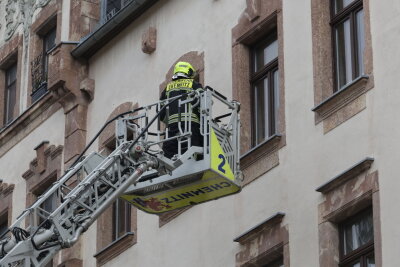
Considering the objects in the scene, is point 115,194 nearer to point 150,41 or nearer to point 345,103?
point 345,103


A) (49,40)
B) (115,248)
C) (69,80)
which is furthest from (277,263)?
(49,40)

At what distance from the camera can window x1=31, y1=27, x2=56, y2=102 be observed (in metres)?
30.8

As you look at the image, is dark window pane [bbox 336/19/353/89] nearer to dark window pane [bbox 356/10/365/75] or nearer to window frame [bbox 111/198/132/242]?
dark window pane [bbox 356/10/365/75]

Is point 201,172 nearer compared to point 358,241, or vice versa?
point 201,172

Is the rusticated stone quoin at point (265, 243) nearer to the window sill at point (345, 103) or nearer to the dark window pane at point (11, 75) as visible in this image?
the window sill at point (345, 103)

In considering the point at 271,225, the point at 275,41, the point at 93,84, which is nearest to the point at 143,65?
the point at 93,84

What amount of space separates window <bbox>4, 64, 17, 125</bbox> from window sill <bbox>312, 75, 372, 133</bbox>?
1114cm

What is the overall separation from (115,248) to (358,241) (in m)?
6.26

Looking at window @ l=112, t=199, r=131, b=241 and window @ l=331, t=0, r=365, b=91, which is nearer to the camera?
window @ l=331, t=0, r=365, b=91

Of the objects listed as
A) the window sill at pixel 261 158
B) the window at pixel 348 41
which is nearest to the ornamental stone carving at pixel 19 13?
the window sill at pixel 261 158

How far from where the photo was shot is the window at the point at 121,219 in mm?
27188

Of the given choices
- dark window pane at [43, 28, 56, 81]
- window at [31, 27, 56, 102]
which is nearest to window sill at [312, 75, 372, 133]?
window at [31, 27, 56, 102]

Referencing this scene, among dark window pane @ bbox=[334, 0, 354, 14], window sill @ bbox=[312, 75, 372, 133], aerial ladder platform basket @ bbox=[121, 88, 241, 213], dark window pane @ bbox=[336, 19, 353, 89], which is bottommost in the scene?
aerial ladder platform basket @ bbox=[121, 88, 241, 213]

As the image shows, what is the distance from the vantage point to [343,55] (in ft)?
75.0
